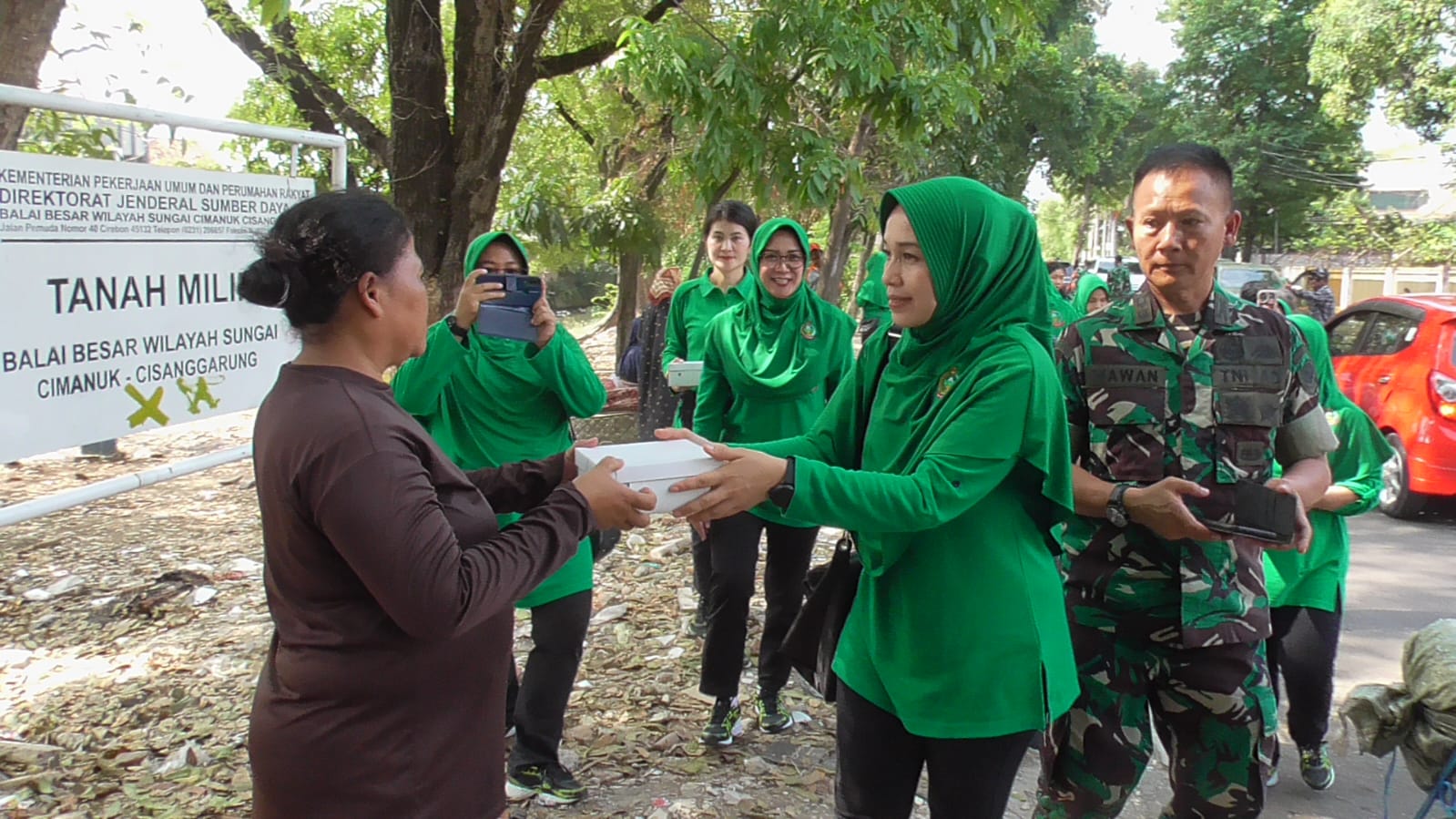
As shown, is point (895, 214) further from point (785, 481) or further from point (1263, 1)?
point (1263, 1)

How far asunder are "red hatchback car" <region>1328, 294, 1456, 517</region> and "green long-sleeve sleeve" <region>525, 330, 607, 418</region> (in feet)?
21.2

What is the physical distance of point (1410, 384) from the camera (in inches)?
288

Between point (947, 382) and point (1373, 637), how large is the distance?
14.1ft

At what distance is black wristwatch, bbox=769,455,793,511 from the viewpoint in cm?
212

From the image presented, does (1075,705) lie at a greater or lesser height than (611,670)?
greater

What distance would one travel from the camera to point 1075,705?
252cm

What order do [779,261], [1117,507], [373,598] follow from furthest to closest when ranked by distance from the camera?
[779,261] → [1117,507] → [373,598]

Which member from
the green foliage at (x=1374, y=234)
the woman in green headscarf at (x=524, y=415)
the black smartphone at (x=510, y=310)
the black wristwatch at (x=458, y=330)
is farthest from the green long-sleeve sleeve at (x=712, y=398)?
the green foliage at (x=1374, y=234)

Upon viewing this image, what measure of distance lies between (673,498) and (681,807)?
1.80m

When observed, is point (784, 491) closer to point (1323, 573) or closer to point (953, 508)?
point (953, 508)

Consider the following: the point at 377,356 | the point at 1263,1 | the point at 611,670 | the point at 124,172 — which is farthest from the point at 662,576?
the point at 1263,1

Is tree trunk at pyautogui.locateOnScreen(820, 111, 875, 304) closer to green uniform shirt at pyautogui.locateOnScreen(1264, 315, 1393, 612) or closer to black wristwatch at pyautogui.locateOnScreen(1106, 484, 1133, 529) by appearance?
green uniform shirt at pyautogui.locateOnScreen(1264, 315, 1393, 612)

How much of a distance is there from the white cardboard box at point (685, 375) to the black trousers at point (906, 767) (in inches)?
97.6

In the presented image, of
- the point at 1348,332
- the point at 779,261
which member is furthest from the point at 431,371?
the point at 1348,332
